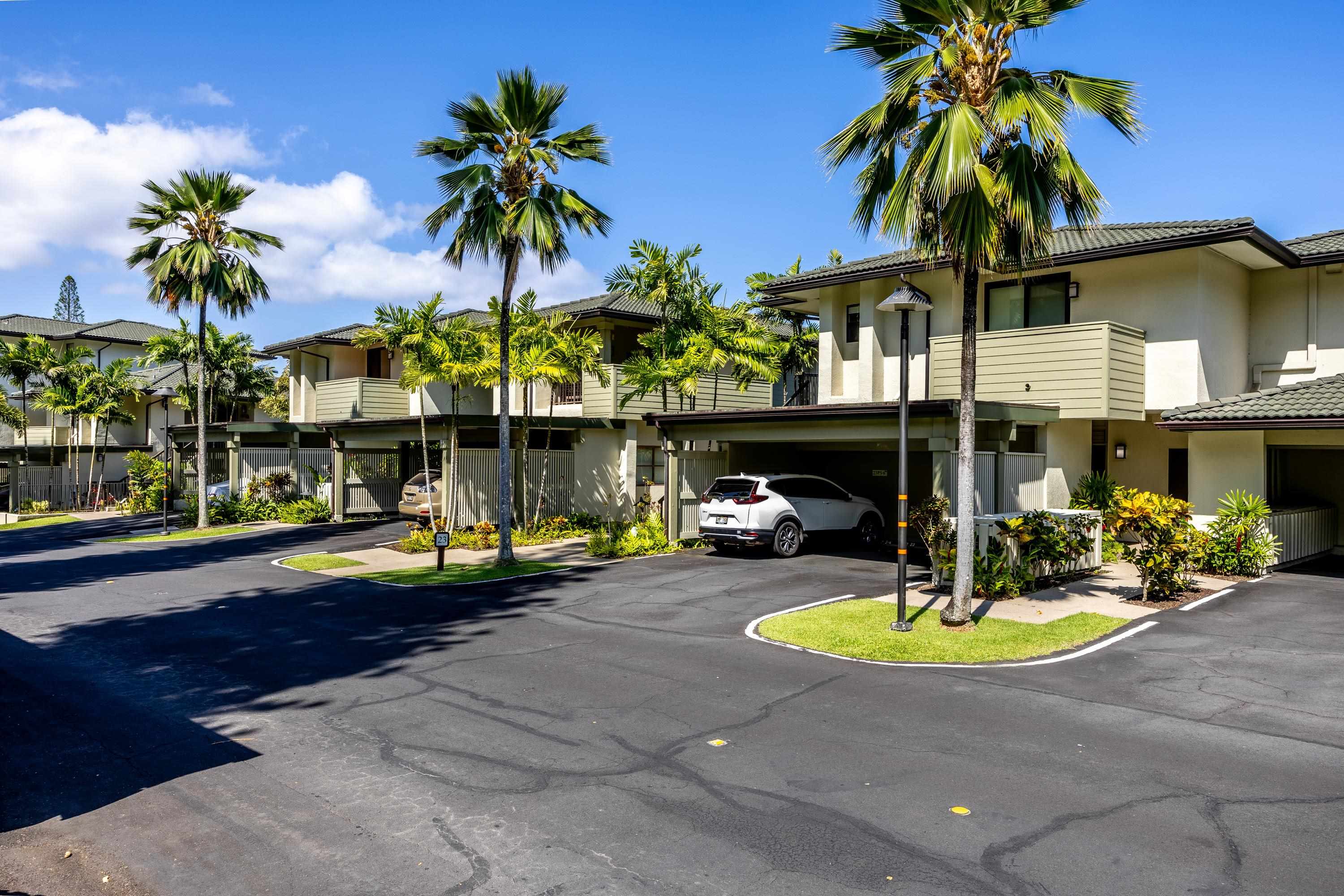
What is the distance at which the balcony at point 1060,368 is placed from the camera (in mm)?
17156

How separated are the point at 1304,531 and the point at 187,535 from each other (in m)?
28.0

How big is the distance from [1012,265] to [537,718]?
8923 millimetres

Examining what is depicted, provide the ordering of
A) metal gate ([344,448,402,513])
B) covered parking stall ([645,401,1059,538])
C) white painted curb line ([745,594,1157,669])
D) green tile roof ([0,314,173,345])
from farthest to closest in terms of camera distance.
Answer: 1. green tile roof ([0,314,173,345])
2. metal gate ([344,448,402,513])
3. covered parking stall ([645,401,1059,538])
4. white painted curb line ([745,594,1157,669])

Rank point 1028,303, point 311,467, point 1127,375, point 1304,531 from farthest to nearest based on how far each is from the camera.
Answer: point 311,467 < point 1028,303 < point 1127,375 < point 1304,531

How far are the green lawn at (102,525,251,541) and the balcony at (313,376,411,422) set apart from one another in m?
5.29

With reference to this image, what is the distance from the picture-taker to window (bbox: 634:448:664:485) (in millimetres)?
26312

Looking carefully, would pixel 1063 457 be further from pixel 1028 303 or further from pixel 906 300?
pixel 906 300

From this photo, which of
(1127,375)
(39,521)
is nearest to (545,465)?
(1127,375)

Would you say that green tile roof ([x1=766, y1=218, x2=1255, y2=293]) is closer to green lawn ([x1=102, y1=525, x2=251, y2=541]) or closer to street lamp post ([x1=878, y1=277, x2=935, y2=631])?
street lamp post ([x1=878, y1=277, x2=935, y2=631])

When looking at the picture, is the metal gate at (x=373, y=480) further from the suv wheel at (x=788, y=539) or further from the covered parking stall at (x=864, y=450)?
the suv wheel at (x=788, y=539)

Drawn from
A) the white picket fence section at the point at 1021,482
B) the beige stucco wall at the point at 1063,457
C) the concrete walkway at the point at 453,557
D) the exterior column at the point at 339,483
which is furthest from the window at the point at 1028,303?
the exterior column at the point at 339,483

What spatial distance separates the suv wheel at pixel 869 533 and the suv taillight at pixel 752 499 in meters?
3.21

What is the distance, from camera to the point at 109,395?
37125 millimetres

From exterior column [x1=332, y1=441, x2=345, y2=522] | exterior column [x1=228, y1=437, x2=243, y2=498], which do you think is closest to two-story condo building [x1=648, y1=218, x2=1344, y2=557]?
exterior column [x1=332, y1=441, x2=345, y2=522]
